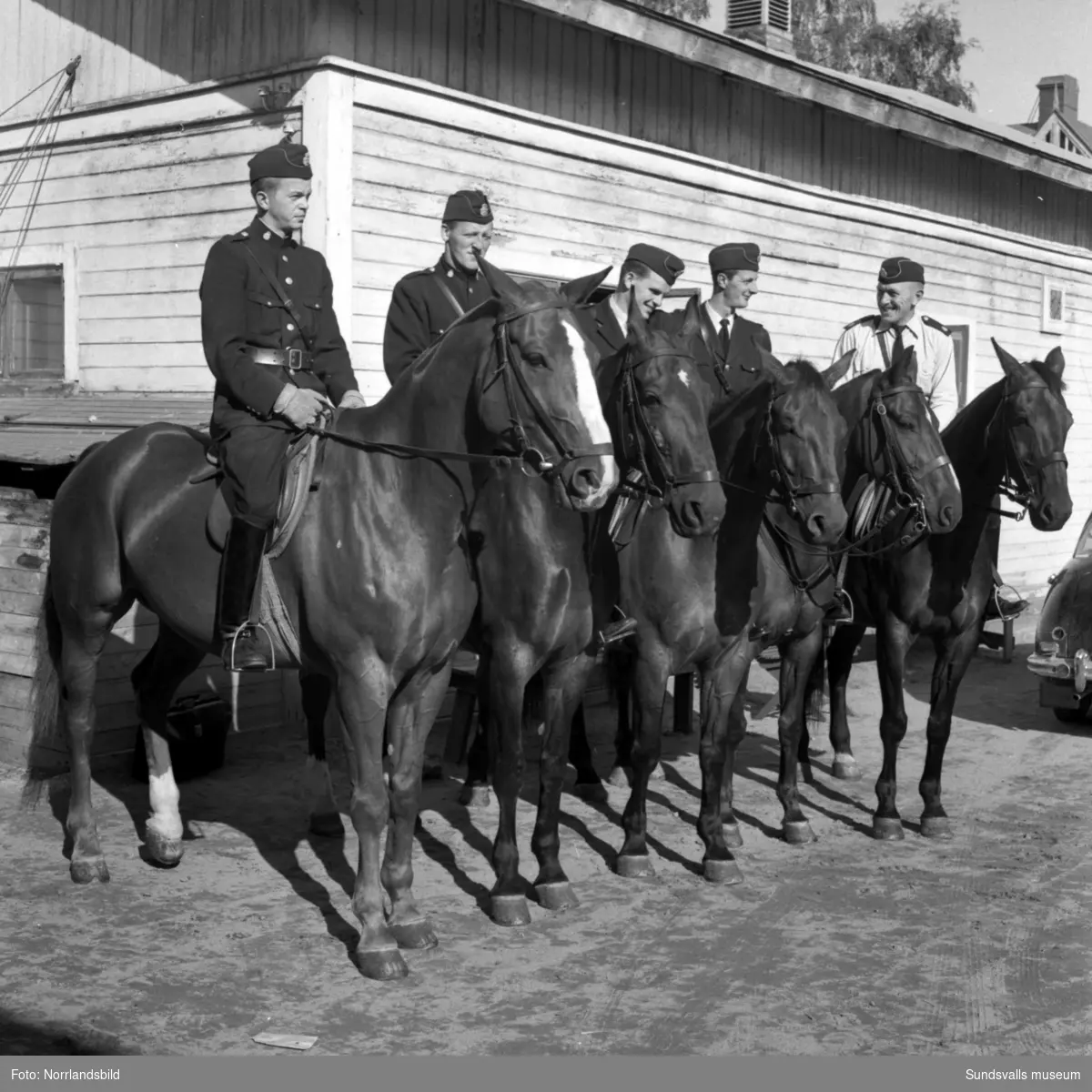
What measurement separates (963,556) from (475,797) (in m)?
2.88

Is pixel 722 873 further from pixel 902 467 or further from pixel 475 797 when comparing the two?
pixel 902 467

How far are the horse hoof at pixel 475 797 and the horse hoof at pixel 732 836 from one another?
4.66 ft

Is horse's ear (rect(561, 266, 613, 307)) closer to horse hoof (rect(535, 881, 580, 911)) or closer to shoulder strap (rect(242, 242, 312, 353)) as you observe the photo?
shoulder strap (rect(242, 242, 312, 353))

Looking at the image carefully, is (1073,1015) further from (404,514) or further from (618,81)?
(618,81)

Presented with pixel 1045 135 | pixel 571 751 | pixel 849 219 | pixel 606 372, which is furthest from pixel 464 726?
pixel 1045 135

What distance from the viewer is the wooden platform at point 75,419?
8164 millimetres

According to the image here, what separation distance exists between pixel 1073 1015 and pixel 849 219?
33.4ft

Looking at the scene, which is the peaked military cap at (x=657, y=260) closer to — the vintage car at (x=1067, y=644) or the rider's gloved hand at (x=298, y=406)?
the rider's gloved hand at (x=298, y=406)

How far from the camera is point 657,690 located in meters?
6.22

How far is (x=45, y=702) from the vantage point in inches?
270

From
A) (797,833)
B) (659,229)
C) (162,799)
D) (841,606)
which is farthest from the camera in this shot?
(659,229)

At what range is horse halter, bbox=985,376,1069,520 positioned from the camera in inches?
270

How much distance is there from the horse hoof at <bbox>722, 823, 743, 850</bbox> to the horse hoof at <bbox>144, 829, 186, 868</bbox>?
2.59 meters

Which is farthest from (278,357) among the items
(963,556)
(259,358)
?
(963,556)
